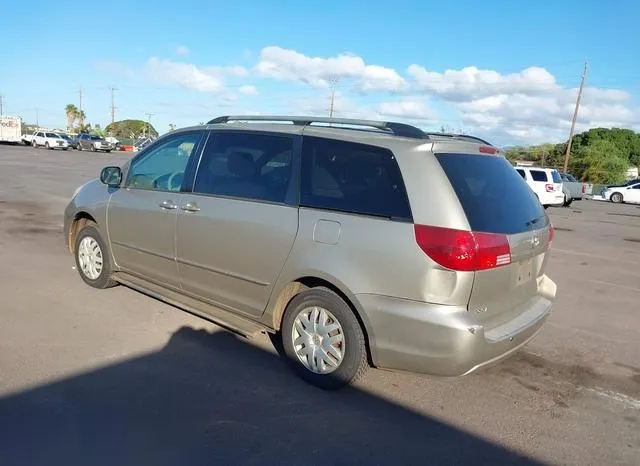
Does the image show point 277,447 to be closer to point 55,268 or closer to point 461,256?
point 461,256

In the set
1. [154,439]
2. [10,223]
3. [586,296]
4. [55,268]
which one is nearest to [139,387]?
[154,439]

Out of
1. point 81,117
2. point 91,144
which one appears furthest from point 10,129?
point 81,117

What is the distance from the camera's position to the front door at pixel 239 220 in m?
3.99

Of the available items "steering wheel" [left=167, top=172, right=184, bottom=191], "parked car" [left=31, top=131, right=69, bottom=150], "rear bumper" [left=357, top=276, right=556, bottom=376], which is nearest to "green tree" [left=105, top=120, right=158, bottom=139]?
"parked car" [left=31, top=131, right=69, bottom=150]

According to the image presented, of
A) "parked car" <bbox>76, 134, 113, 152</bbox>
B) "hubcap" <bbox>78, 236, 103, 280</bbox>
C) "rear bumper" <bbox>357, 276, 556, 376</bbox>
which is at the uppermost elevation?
"rear bumper" <bbox>357, 276, 556, 376</bbox>

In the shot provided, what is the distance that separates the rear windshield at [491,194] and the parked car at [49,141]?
171ft

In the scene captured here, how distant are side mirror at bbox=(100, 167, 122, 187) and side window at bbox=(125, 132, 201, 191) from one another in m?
0.13

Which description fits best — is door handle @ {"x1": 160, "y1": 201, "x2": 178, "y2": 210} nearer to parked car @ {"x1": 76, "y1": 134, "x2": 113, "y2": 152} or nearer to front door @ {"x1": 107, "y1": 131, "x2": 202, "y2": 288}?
front door @ {"x1": 107, "y1": 131, "x2": 202, "y2": 288}

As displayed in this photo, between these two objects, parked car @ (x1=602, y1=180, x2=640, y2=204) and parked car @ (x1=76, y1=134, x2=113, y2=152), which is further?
parked car @ (x1=76, y1=134, x2=113, y2=152)

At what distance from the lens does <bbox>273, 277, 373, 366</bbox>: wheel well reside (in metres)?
3.63

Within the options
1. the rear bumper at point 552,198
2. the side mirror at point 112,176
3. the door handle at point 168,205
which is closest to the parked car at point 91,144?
the rear bumper at point 552,198

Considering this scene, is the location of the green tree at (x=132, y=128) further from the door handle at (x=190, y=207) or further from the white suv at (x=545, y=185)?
the door handle at (x=190, y=207)

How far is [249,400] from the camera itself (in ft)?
11.8

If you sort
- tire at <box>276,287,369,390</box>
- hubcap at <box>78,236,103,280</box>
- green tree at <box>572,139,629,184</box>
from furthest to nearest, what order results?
green tree at <box>572,139,629,184</box> < hubcap at <box>78,236,103,280</box> < tire at <box>276,287,369,390</box>
